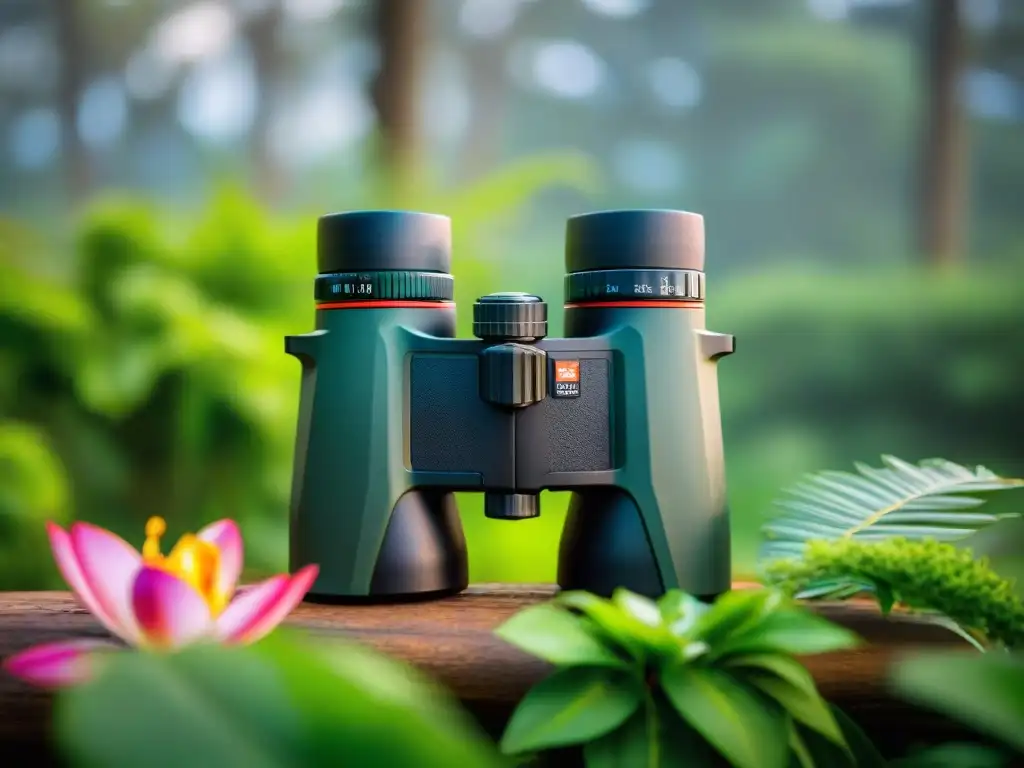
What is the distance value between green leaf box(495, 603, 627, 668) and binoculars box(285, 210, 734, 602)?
0.17 m

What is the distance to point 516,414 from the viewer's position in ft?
2.39

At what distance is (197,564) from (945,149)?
305 cm

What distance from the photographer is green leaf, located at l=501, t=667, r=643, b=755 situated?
47cm

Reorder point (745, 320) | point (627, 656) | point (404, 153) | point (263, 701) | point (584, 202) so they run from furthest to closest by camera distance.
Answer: point (745, 320), point (584, 202), point (404, 153), point (627, 656), point (263, 701)

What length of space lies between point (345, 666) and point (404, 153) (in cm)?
177

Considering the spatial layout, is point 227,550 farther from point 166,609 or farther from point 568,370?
point 568,370

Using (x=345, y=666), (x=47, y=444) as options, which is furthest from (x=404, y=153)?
(x=345, y=666)

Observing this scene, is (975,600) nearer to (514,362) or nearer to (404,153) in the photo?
(514,362)

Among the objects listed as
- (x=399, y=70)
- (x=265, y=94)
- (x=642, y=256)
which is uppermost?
(x=265, y=94)

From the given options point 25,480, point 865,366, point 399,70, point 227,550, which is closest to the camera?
point 227,550

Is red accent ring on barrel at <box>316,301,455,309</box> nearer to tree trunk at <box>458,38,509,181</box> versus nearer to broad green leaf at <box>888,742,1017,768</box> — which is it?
broad green leaf at <box>888,742,1017,768</box>

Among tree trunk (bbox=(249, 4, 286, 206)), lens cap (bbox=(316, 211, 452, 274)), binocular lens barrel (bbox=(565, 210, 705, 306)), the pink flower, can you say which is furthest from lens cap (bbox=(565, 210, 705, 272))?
tree trunk (bbox=(249, 4, 286, 206))

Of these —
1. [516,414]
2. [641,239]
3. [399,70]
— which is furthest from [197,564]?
[399,70]

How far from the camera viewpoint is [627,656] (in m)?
0.53
